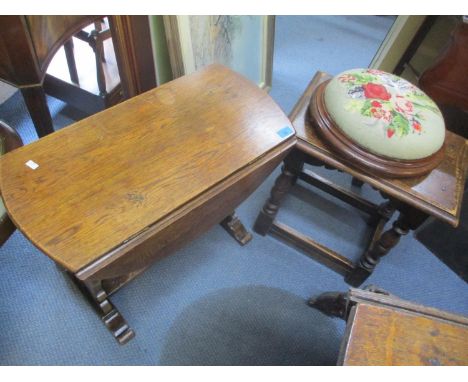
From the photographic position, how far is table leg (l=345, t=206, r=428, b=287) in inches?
37.0

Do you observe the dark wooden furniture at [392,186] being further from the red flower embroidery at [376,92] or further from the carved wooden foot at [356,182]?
the carved wooden foot at [356,182]

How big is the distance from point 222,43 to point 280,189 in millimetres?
783

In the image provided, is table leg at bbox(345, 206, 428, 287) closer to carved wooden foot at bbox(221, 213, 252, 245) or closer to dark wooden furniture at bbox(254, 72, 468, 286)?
dark wooden furniture at bbox(254, 72, 468, 286)

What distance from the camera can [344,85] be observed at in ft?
3.07

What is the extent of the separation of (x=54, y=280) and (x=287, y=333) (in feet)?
2.96

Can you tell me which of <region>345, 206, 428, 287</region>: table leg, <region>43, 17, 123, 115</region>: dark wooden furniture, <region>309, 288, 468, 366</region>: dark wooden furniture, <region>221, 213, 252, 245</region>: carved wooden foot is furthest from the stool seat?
<region>43, 17, 123, 115</region>: dark wooden furniture

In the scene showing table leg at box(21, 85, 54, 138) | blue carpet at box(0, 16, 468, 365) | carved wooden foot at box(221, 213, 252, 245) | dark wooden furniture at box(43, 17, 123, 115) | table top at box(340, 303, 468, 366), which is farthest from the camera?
dark wooden furniture at box(43, 17, 123, 115)

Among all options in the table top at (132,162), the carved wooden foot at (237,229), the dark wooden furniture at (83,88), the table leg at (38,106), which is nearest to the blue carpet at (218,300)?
the carved wooden foot at (237,229)

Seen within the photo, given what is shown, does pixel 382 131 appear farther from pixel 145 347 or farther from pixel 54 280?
pixel 54 280

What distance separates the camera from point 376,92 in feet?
2.99

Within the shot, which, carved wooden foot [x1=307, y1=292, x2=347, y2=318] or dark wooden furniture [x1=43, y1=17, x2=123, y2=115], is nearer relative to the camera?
carved wooden foot [x1=307, y1=292, x2=347, y2=318]

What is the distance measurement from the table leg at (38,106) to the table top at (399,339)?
1094mm

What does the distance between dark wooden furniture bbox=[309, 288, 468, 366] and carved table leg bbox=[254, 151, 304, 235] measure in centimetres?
48

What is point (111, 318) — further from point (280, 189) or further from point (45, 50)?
point (45, 50)
